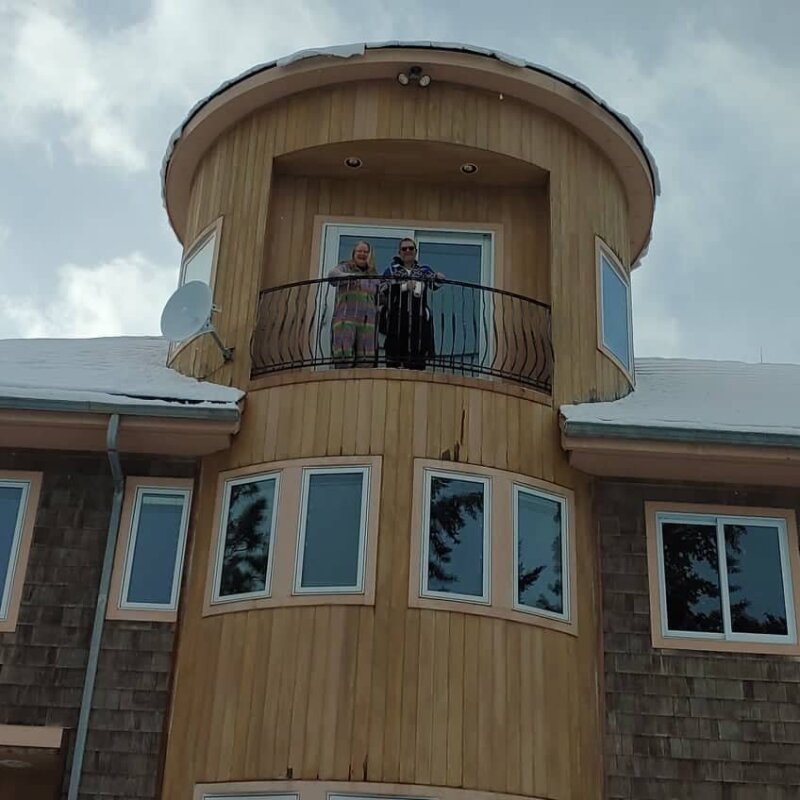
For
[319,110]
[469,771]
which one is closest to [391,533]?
[469,771]

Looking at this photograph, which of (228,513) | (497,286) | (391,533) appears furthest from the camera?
(497,286)

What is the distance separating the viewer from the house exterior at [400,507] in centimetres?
1016

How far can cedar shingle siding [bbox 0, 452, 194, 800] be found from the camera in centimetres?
1044

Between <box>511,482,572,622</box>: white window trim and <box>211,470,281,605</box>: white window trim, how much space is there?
2207 millimetres

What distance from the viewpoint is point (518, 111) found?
13.2m

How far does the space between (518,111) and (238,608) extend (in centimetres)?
643

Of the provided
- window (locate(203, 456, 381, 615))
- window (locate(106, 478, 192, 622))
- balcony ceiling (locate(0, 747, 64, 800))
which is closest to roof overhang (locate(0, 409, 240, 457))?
window (locate(106, 478, 192, 622))

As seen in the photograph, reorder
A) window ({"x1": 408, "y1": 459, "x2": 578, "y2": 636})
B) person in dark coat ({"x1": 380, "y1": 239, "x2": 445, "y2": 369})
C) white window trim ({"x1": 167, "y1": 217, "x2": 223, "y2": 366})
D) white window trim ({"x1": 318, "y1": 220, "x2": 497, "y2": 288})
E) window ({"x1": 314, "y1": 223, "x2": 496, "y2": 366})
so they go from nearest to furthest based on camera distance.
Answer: window ({"x1": 408, "y1": 459, "x2": 578, "y2": 636})
person in dark coat ({"x1": 380, "y1": 239, "x2": 445, "y2": 369})
window ({"x1": 314, "y1": 223, "x2": 496, "y2": 366})
white window trim ({"x1": 167, "y1": 217, "x2": 223, "y2": 366})
white window trim ({"x1": 318, "y1": 220, "x2": 497, "y2": 288})

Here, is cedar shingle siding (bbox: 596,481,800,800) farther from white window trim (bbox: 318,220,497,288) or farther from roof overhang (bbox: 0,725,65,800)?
roof overhang (bbox: 0,725,65,800)

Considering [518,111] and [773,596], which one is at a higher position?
[518,111]

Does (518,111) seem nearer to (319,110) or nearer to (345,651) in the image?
(319,110)

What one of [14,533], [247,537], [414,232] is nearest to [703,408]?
[414,232]

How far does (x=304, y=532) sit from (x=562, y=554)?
2458 mm

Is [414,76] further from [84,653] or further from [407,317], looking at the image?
[84,653]
